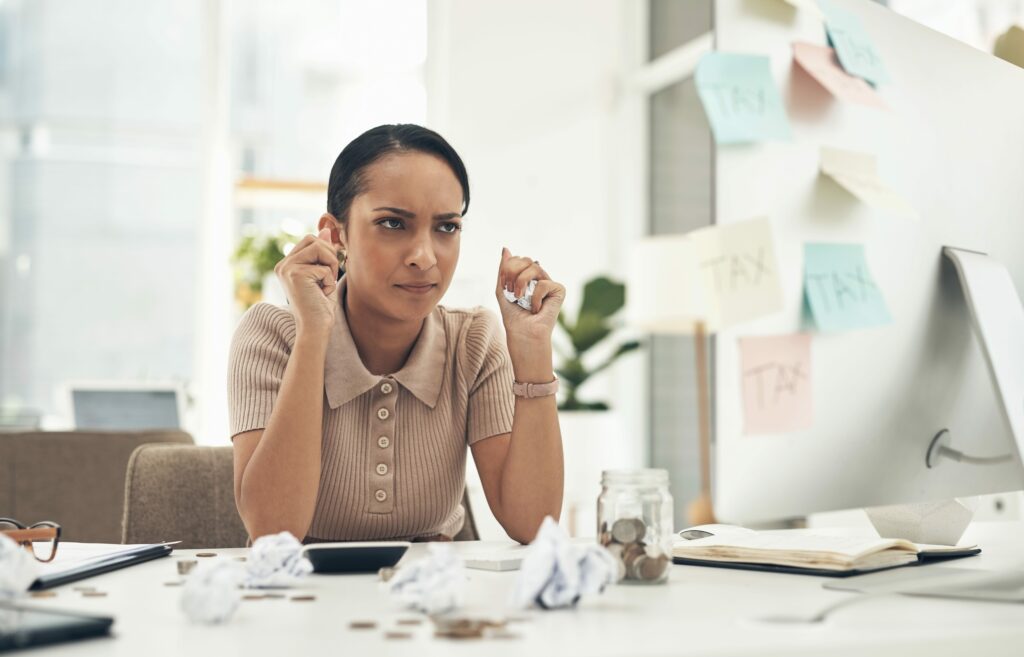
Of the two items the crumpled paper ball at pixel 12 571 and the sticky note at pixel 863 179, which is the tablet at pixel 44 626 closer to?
the crumpled paper ball at pixel 12 571

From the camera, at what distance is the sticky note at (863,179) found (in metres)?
0.78

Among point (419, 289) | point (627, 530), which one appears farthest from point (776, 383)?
point (419, 289)

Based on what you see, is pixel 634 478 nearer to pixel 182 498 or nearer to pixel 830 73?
pixel 830 73

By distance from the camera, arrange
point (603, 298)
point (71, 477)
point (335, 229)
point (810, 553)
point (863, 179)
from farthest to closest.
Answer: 1. point (603, 298)
2. point (71, 477)
3. point (335, 229)
4. point (810, 553)
5. point (863, 179)

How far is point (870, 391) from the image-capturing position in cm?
82

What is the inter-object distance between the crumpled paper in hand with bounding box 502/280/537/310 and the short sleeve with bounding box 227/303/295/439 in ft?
1.02

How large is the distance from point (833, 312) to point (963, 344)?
188 millimetres

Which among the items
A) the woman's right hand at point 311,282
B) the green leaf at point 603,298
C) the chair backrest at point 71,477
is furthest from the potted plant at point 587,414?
the woman's right hand at point 311,282

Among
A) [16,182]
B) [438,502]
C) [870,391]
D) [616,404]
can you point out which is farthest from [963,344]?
[16,182]

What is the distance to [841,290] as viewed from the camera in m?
0.79

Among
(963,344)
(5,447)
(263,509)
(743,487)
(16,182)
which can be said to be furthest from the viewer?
(16,182)

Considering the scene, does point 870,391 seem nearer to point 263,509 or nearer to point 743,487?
point 743,487

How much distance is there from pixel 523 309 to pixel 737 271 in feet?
2.37

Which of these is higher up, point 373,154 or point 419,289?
point 373,154
